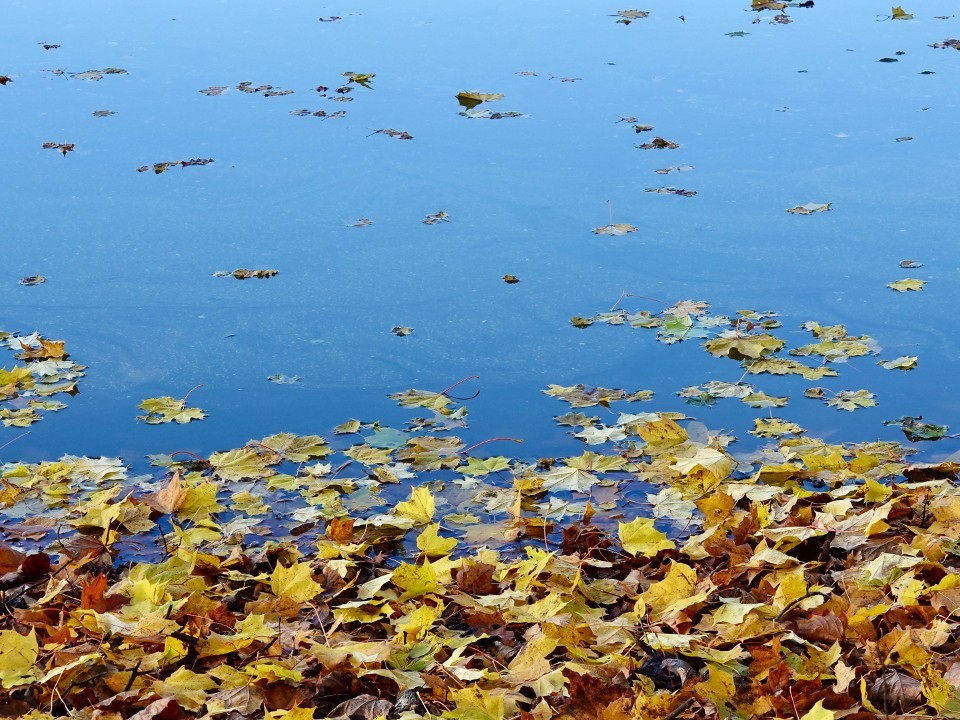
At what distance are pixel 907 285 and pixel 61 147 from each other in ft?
16.6

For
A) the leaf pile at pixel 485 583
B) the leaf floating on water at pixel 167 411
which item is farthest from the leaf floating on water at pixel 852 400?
the leaf floating on water at pixel 167 411

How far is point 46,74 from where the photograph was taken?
26.9 feet

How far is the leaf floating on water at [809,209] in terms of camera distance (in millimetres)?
5613

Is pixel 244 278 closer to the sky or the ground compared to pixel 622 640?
closer to the ground

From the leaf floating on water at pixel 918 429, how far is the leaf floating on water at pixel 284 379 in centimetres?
224

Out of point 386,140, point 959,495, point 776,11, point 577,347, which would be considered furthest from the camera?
point 776,11

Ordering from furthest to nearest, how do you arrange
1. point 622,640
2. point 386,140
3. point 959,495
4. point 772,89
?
point 772,89 → point 386,140 → point 959,495 → point 622,640

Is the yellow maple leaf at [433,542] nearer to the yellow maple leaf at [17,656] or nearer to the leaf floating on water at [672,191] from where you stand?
the yellow maple leaf at [17,656]

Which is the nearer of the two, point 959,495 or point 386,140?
point 959,495

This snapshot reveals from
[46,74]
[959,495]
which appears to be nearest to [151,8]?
[46,74]

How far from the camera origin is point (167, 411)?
4047mm

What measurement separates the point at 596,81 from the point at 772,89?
4.06ft

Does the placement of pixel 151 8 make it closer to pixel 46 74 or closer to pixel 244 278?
pixel 46 74

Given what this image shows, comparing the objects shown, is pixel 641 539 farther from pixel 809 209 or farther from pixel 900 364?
pixel 809 209
